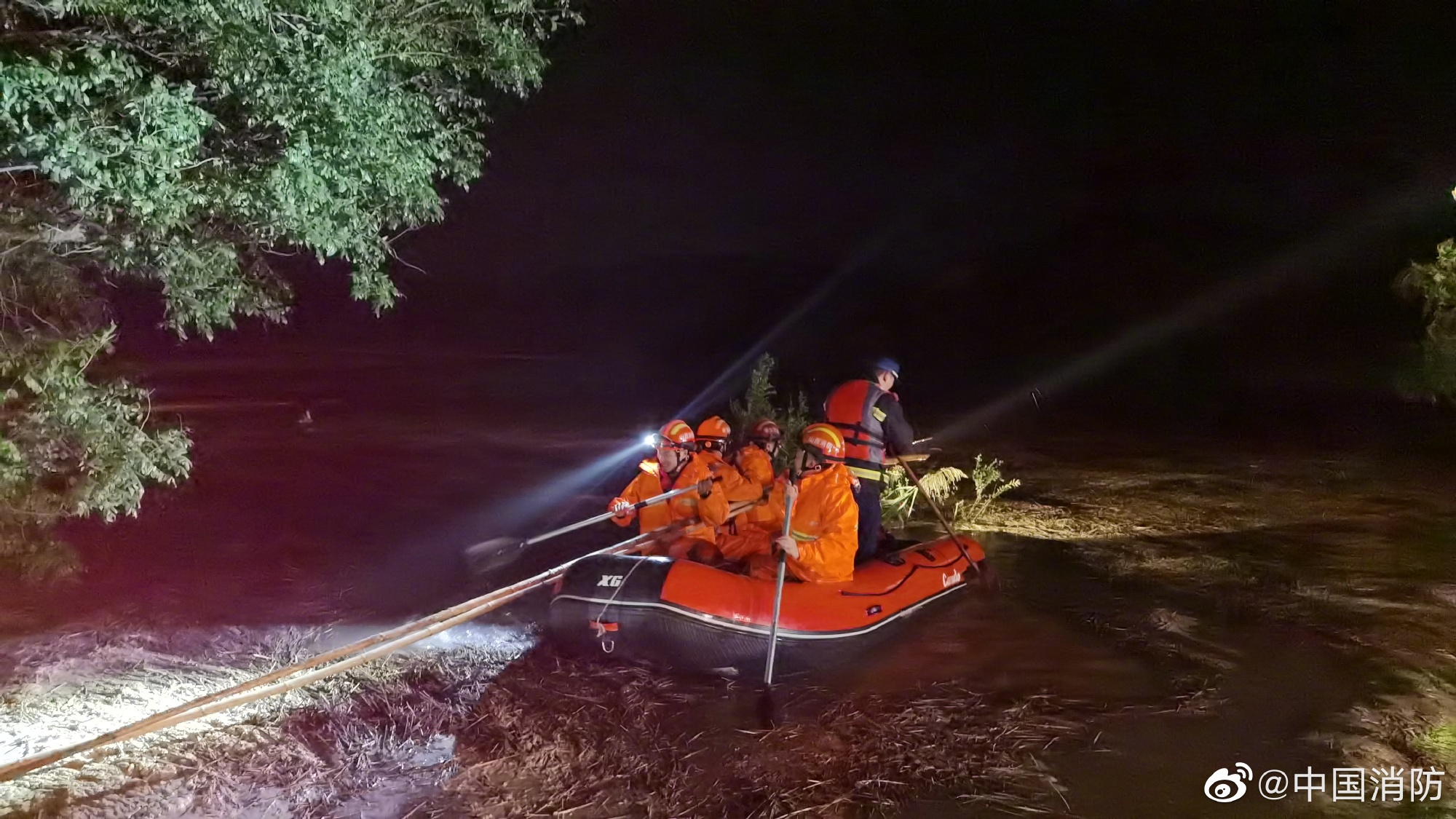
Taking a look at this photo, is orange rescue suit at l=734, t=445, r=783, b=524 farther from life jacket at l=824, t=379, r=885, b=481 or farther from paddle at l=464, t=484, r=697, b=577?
paddle at l=464, t=484, r=697, b=577

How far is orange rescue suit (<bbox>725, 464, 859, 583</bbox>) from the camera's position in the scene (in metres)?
6.98

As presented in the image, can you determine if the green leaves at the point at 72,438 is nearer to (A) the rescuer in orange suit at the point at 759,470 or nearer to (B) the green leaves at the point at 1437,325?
(A) the rescuer in orange suit at the point at 759,470

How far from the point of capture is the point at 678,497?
8.23 m

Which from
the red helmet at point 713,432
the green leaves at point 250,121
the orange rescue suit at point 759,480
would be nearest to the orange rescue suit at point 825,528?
the orange rescue suit at point 759,480

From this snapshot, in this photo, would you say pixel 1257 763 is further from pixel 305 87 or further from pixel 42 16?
pixel 42 16

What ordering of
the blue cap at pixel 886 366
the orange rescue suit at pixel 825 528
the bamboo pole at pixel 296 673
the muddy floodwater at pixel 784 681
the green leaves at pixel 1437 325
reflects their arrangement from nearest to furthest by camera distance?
the bamboo pole at pixel 296 673 < the muddy floodwater at pixel 784 681 < the orange rescue suit at pixel 825 528 < the blue cap at pixel 886 366 < the green leaves at pixel 1437 325

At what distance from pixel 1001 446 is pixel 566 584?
43.1 ft

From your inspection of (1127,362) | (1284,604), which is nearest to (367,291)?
(1284,604)

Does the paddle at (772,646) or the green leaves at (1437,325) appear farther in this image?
the green leaves at (1437,325)

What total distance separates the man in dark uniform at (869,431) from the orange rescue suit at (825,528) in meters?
0.45

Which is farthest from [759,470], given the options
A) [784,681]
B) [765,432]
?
[784,681]

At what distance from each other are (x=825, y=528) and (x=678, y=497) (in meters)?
1.67

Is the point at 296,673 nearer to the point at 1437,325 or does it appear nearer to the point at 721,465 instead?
the point at 721,465

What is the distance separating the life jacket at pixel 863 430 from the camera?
756 centimetres
